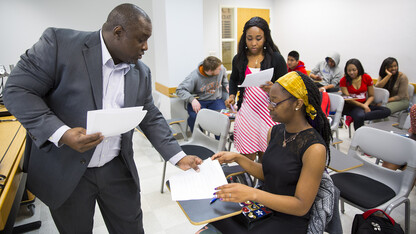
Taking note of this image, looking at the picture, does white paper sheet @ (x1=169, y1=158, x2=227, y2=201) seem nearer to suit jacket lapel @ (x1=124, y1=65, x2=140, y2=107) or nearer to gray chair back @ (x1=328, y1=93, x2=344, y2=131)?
suit jacket lapel @ (x1=124, y1=65, x2=140, y2=107)

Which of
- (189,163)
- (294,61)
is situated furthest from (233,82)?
(294,61)

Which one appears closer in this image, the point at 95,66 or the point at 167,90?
the point at 95,66

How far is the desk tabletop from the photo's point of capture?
1.31 meters

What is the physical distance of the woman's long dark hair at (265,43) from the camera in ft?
7.13

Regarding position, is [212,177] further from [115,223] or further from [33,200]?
[33,200]

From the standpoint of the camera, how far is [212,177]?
54.7 inches

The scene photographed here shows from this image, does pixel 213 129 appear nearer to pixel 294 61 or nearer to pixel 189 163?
pixel 189 163

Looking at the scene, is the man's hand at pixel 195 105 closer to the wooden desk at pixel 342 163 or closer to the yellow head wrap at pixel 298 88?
the wooden desk at pixel 342 163

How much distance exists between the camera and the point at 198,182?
4.51ft

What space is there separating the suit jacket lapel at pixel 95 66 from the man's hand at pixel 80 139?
18 cm

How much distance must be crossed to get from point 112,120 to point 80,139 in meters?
0.13

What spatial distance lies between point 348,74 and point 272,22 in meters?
3.67

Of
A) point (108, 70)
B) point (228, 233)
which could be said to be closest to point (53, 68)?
point (108, 70)

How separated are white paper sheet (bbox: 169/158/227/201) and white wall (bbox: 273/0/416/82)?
5.03 metres
